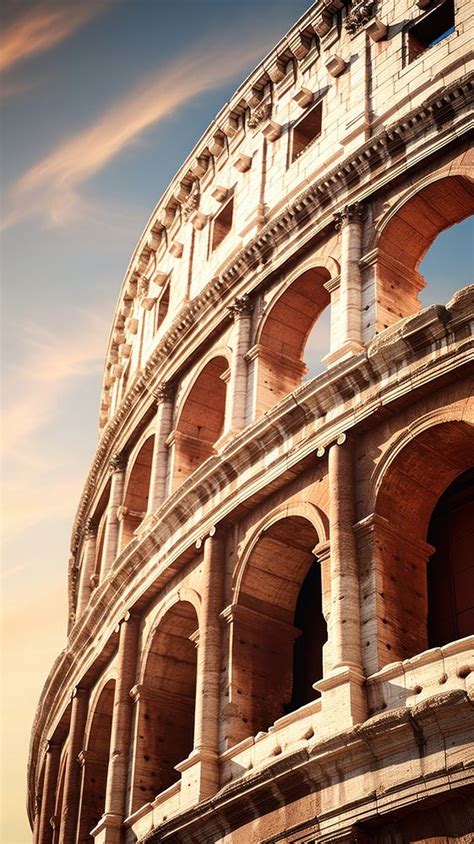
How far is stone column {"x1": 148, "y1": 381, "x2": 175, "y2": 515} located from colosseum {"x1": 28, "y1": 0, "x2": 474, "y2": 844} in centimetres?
4

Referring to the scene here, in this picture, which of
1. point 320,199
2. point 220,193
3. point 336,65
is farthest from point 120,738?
point 336,65

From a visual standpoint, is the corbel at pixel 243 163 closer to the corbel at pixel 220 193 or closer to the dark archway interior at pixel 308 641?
the corbel at pixel 220 193

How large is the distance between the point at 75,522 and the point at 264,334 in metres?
9.43

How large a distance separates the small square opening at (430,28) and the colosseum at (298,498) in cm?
4

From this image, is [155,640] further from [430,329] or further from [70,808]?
[430,329]

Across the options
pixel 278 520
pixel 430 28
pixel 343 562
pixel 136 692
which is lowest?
pixel 343 562

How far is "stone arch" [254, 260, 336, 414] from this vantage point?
19.9m

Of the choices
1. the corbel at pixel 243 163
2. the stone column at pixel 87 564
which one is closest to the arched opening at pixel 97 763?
the stone column at pixel 87 564

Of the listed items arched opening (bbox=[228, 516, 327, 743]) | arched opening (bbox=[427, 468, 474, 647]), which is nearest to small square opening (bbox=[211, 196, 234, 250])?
arched opening (bbox=[228, 516, 327, 743])

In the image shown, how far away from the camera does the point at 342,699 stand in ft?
46.1

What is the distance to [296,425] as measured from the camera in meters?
17.0

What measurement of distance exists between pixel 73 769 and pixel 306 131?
460 inches

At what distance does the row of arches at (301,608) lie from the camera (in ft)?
49.9

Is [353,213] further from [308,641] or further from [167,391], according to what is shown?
[308,641]
